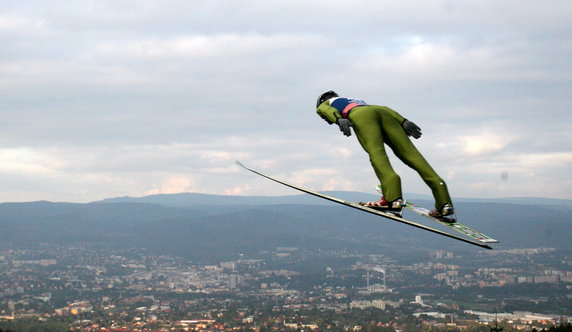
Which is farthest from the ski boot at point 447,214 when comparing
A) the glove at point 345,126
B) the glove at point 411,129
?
the glove at point 345,126

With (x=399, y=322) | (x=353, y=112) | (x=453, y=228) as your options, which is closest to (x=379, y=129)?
(x=353, y=112)

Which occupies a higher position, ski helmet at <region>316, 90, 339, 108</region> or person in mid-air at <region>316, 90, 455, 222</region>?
ski helmet at <region>316, 90, 339, 108</region>

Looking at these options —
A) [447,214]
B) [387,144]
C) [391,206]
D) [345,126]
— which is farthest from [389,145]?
[447,214]

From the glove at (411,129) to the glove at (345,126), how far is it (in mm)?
687

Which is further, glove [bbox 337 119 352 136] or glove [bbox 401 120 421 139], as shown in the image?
glove [bbox 401 120 421 139]

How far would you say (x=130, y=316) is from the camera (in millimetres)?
147625

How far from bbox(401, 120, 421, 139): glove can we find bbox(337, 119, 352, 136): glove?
687 mm

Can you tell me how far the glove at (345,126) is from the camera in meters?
9.05

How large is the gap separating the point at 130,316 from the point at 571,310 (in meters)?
85.8

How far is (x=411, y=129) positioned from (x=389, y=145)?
0.34 metres

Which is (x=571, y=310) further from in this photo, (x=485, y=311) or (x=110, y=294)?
(x=110, y=294)

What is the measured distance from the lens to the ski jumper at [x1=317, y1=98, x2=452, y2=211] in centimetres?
891

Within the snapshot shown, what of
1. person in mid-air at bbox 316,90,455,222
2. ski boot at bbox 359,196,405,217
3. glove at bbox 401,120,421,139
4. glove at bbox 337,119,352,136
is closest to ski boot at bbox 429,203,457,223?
person in mid-air at bbox 316,90,455,222

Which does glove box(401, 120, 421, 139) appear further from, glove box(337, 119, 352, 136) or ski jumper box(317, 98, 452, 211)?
glove box(337, 119, 352, 136)
